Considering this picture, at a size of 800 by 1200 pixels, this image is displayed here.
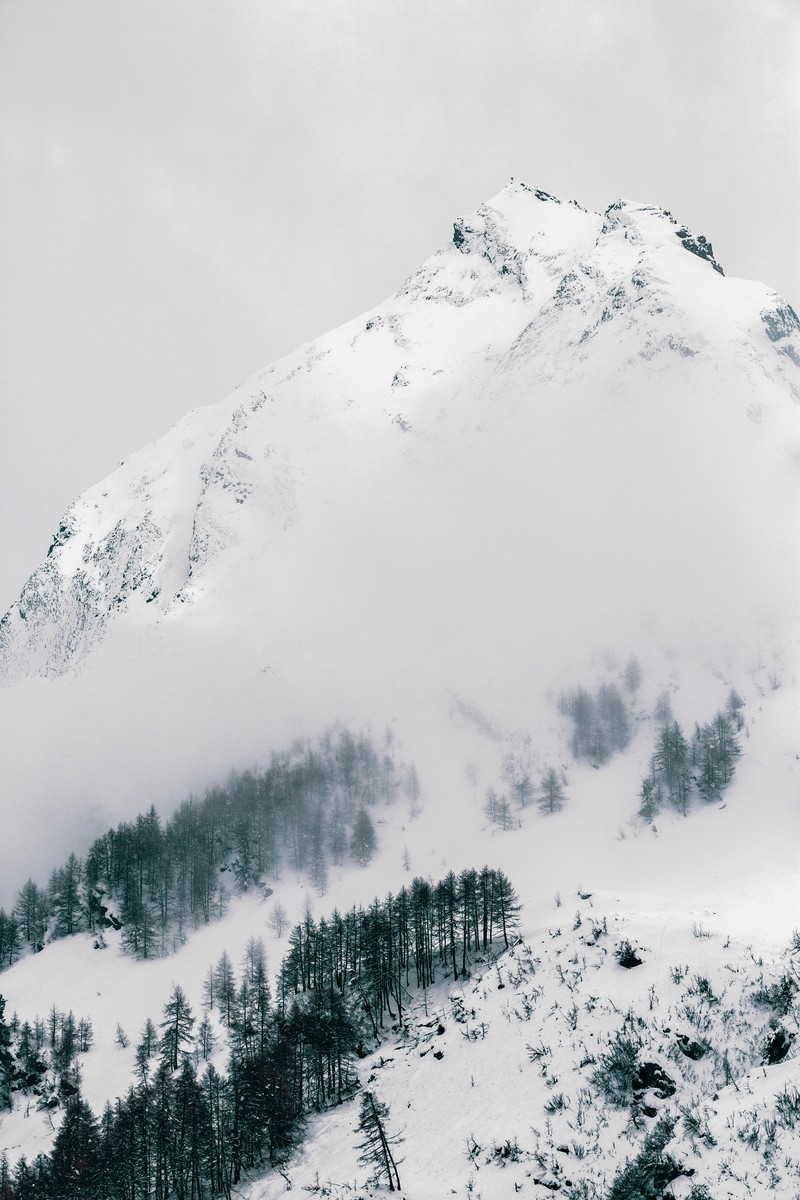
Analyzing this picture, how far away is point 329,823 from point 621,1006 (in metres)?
123

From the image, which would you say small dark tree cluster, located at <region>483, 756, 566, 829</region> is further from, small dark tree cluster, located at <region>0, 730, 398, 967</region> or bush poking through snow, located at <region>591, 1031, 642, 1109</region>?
bush poking through snow, located at <region>591, 1031, 642, 1109</region>

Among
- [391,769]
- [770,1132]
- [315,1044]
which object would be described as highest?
[391,769]

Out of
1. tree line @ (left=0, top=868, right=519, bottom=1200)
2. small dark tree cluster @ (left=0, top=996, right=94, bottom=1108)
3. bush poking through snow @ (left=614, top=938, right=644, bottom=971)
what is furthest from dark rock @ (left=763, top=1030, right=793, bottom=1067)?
small dark tree cluster @ (left=0, top=996, right=94, bottom=1108)

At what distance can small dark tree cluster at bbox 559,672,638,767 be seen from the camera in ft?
526

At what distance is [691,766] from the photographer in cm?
13325

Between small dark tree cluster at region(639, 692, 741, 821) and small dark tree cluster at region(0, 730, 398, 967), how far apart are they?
56673 millimetres

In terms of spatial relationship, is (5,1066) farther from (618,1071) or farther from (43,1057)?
(618,1071)

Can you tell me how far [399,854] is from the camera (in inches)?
5930

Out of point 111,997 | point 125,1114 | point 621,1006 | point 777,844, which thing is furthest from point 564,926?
point 111,997

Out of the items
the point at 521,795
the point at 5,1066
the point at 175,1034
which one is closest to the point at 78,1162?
the point at 175,1034

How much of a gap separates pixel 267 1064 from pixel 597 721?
122 metres

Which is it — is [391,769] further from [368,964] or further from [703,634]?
[368,964]

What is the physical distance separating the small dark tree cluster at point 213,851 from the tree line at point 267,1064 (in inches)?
1925

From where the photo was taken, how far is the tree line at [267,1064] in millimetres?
58531
